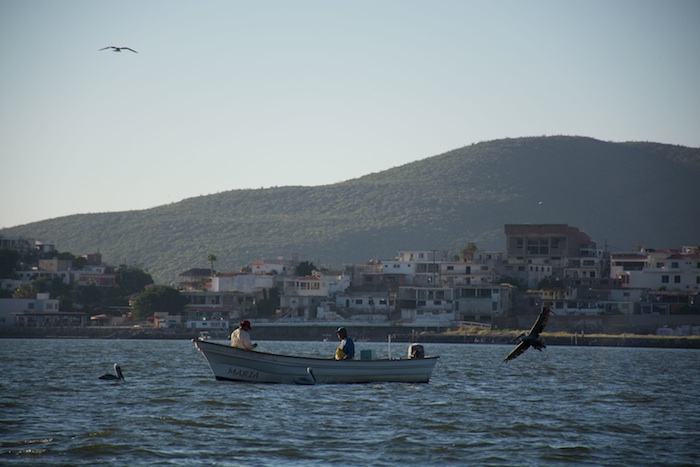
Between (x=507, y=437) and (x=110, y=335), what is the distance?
283ft

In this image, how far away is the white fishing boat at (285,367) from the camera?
41519mm

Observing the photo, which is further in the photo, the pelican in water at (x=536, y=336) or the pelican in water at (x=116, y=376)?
the pelican in water at (x=116, y=376)

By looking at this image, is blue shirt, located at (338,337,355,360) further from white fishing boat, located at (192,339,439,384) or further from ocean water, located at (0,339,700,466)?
ocean water, located at (0,339,700,466)

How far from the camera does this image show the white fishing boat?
41.5 m

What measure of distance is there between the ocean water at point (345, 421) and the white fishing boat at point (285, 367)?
0.49m

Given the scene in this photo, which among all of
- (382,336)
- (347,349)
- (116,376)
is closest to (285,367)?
(347,349)

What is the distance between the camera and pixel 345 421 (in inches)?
1268

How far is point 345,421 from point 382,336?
76870mm

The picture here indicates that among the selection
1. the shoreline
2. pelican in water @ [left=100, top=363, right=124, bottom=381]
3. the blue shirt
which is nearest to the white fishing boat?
the blue shirt

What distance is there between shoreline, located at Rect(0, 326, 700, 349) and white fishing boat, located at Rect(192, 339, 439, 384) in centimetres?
5876

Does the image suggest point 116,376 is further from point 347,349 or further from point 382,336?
point 382,336

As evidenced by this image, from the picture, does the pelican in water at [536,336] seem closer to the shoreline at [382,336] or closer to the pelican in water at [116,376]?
the pelican in water at [116,376]

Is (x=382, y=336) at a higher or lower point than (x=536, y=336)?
lower

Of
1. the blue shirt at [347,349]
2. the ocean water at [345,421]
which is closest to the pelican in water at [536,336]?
the ocean water at [345,421]
